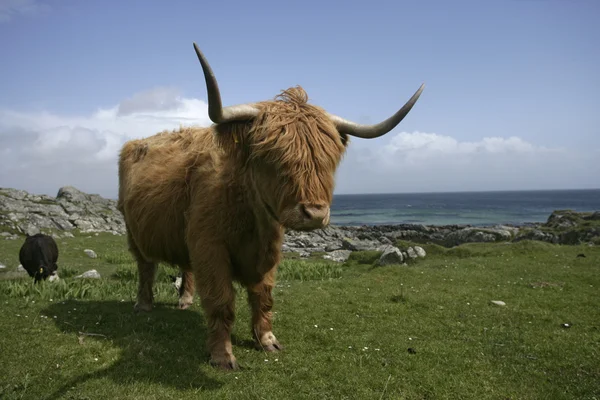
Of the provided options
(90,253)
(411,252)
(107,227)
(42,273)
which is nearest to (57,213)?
(107,227)

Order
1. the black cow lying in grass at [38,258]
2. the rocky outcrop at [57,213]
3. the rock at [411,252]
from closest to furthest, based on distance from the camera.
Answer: the black cow lying in grass at [38,258], the rock at [411,252], the rocky outcrop at [57,213]

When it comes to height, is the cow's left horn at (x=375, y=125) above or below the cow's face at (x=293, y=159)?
above

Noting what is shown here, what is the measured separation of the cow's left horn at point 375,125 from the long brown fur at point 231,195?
0.17m

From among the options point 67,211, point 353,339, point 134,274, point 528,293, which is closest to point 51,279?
point 134,274

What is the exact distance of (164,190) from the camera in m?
6.30

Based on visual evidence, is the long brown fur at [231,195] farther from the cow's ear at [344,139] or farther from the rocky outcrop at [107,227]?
the rocky outcrop at [107,227]

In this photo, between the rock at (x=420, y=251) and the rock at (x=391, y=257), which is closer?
the rock at (x=391, y=257)

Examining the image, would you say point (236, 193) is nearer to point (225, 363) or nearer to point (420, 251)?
point (225, 363)

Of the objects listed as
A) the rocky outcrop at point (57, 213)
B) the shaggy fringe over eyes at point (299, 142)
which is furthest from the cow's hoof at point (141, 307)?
the rocky outcrop at point (57, 213)

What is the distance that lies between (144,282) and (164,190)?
7.70 feet

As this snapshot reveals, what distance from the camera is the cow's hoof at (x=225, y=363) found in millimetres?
5223

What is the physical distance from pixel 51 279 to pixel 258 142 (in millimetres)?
8106

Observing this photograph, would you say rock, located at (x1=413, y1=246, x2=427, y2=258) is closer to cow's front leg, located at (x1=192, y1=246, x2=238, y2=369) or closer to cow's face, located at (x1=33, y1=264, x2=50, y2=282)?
cow's front leg, located at (x1=192, y1=246, x2=238, y2=369)

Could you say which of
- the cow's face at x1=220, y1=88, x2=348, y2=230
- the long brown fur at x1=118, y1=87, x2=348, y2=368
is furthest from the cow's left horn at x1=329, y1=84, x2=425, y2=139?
the cow's face at x1=220, y1=88, x2=348, y2=230
